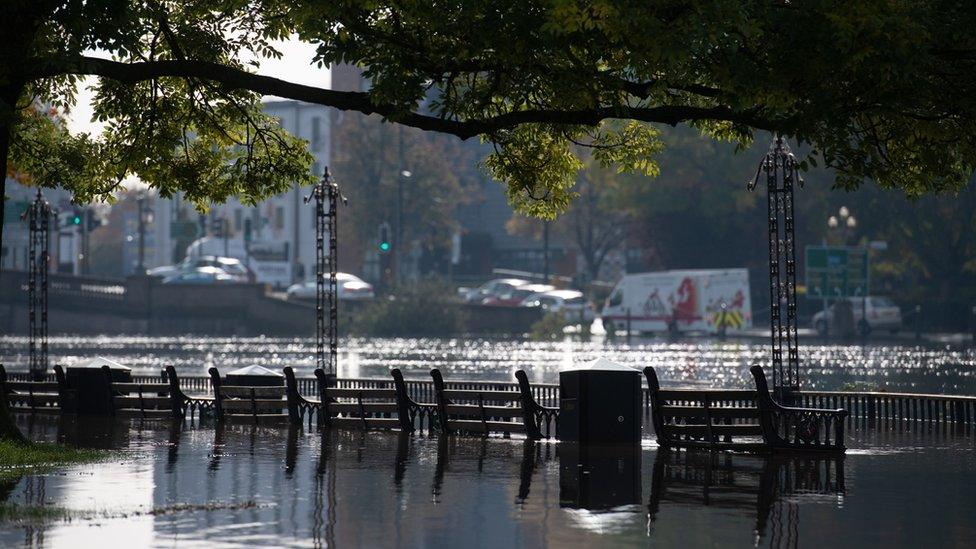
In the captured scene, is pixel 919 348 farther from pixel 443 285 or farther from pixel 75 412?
pixel 75 412

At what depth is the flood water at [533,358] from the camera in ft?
143

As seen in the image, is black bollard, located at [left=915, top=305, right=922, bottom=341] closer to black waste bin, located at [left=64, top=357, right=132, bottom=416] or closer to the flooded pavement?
black waste bin, located at [left=64, top=357, right=132, bottom=416]

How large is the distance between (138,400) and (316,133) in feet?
308

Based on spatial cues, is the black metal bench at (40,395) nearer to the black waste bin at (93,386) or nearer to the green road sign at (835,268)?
the black waste bin at (93,386)

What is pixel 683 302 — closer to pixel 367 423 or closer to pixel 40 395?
pixel 40 395

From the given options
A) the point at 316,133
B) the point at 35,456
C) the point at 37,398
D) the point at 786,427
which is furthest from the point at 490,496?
the point at 316,133

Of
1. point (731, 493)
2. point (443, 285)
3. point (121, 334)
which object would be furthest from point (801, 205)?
point (731, 493)

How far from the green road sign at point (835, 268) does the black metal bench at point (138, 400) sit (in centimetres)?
4768

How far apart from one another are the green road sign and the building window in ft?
180

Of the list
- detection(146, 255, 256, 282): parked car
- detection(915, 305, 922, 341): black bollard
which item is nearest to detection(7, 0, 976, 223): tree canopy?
detection(915, 305, 922, 341): black bollard

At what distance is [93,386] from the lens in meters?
28.0

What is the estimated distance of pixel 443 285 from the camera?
280ft

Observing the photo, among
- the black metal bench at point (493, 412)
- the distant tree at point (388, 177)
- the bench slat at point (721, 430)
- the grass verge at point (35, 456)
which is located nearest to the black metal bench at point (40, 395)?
the grass verge at point (35, 456)

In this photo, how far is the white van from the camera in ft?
254
